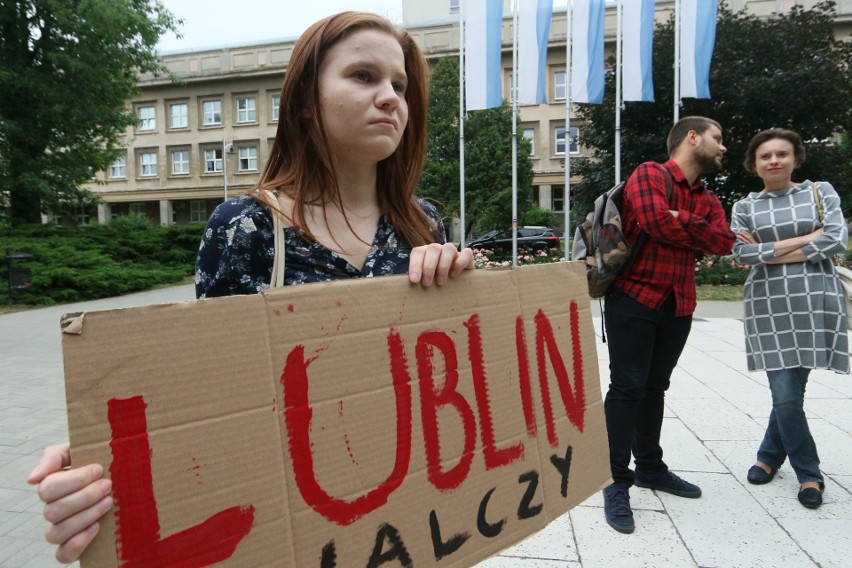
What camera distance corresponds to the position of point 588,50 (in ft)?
44.7

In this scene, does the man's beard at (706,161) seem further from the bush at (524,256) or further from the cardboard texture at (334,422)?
the bush at (524,256)

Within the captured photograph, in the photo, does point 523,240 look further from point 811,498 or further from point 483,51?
point 811,498

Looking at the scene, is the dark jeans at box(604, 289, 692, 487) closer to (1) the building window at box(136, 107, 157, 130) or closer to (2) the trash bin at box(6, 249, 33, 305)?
(2) the trash bin at box(6, 249, 33, 305)

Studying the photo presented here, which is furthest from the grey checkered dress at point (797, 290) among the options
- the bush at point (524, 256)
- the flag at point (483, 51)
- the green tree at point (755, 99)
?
the green tree at point (755, 99)

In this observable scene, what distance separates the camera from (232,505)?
2.98 ft

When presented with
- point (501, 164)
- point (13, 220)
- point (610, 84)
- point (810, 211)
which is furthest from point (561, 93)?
point (810, 211)

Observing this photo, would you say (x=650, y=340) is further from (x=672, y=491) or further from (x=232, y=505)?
(x=232, y=505)

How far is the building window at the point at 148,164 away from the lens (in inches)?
1555

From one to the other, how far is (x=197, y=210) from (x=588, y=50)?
106ft

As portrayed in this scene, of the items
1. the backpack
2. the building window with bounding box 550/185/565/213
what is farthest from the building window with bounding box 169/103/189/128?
the backpack

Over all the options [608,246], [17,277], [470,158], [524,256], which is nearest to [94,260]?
[17,277]

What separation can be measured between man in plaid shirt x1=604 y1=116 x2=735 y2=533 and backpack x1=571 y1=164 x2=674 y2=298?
4 centimetres

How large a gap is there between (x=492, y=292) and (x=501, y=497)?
16.2 inches

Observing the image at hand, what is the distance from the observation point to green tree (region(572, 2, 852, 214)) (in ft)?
47.6
